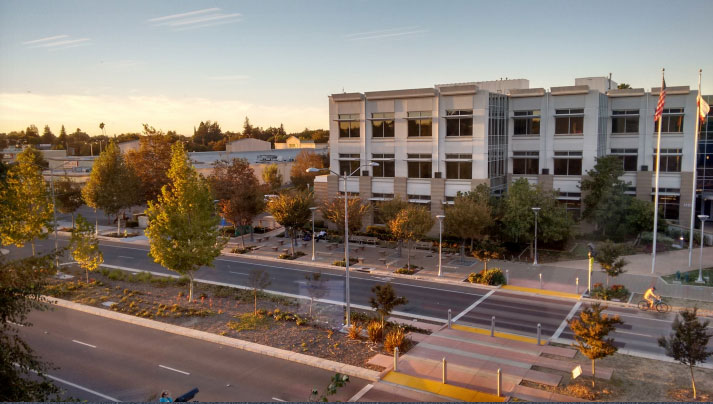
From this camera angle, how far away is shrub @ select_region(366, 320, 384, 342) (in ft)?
72.3

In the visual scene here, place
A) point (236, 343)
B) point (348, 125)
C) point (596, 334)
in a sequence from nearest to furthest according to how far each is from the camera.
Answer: point (596, 334) < point (236, 343) < point (348, 125)

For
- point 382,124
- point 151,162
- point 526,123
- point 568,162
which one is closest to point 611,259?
point 568,162

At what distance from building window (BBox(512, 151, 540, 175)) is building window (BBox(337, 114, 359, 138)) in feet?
51.5

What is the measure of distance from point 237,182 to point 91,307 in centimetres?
2419

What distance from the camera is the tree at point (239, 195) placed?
4631 cm

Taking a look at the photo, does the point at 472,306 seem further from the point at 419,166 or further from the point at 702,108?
the point at 419,166

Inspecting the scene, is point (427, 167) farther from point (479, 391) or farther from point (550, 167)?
point (479, 391)

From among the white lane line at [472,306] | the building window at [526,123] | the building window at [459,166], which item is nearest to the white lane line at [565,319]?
the white lane line at [472,306]

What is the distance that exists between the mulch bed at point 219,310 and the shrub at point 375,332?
→ 30cm

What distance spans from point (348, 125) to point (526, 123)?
56.7ft

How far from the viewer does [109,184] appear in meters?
53.0

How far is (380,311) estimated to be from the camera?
75.0ft

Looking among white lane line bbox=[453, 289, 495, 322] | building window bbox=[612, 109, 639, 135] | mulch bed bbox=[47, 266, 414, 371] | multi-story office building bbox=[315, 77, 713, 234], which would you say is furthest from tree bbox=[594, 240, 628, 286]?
building window bbox=[612, 109, 639, 135]

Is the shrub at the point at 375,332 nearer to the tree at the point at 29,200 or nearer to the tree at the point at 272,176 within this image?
the tree at the point at 29,200
